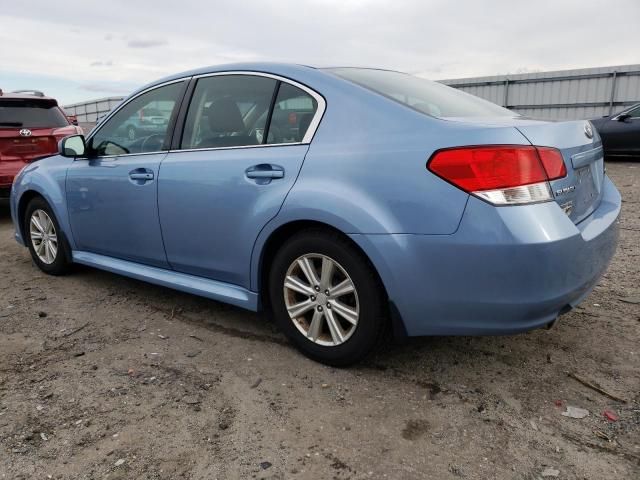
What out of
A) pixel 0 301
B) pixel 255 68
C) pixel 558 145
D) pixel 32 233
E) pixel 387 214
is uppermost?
pixel 255 68

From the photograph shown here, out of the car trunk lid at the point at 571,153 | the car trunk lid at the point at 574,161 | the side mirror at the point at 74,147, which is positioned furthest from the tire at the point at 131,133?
the car trunk lid at the point at 574,161

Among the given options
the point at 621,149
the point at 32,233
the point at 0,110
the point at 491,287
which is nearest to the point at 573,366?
the point at 491,287

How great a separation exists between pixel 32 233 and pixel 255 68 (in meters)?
2.85

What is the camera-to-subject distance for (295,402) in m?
2.65

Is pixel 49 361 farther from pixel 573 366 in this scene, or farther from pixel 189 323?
pixel 573 366

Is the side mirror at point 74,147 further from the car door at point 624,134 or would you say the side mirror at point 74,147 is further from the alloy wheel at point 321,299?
the car door at point 624,134

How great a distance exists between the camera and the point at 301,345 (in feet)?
10.0

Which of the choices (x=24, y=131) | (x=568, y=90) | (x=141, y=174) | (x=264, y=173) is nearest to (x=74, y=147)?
(x=141, y=174)

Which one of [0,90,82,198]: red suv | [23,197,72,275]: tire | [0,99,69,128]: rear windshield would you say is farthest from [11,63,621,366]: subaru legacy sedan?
[0,99,69,128]: rear windshield

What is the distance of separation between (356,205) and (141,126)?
1975 millimetres

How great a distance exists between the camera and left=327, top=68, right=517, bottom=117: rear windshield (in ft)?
9.32

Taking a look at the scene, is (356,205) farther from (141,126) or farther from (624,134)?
(624,134)

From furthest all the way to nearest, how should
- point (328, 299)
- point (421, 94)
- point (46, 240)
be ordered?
point (46, 240) → point (421, 94) → point (328, 299)

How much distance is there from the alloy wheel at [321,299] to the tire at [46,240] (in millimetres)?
2418
